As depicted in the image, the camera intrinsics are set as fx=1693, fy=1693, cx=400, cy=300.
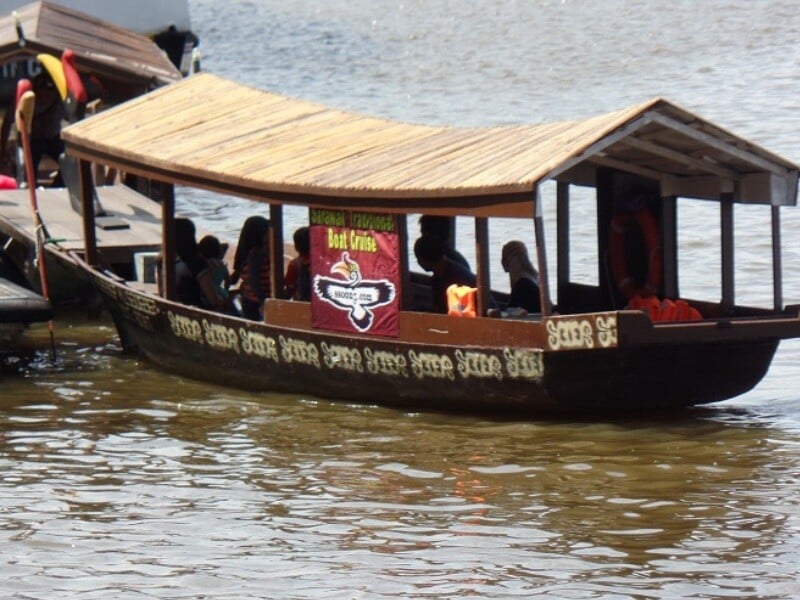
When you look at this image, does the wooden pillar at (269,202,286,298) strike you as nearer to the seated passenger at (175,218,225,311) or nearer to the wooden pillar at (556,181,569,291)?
the seated passenger at (175,218,225,311)

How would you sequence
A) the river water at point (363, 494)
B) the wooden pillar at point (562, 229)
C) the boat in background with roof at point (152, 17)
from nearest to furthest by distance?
the river water at point (363, 494)
the wooden pillar at point (562, 229)
the boat in background with roof at point (152, 17)

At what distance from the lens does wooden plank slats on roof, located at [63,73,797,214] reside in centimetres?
1045

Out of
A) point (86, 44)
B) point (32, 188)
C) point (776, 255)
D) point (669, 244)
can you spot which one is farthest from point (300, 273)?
point (86, 44)

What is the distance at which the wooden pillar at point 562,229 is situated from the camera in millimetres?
12508

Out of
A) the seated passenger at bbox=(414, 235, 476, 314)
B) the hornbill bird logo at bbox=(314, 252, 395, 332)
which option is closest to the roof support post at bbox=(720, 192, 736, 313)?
the seated passenger at bbox=(414, 235, 476, 314)

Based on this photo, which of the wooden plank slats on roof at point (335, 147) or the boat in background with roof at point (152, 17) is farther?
the boat in background with roof at point (152, 17)

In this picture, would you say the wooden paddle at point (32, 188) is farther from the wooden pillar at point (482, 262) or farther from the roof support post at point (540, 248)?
the roof support post at point (540, 248)

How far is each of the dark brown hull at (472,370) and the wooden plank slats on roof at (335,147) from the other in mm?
994

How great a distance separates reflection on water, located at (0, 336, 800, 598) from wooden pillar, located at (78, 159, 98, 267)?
2127 mm

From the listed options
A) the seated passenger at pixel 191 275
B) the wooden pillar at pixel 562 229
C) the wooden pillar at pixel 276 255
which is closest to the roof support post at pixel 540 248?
the wooden pillar at pixel 562 229

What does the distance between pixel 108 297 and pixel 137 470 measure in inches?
154

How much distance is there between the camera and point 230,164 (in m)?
12.5

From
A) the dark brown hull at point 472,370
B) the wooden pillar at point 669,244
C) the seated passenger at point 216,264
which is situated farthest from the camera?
the seated passenger at point 216,264

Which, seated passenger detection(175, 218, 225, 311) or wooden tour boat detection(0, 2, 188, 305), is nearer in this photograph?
seated passenger detection(175, 218, 225, 311)
